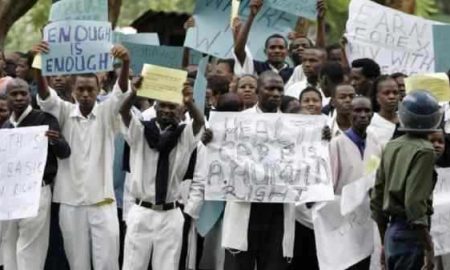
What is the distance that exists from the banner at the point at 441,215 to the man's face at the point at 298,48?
3.19 meters

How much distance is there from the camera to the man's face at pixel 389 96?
46.2 ft

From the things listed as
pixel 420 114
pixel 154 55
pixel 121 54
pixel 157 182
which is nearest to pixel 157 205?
pixel 157 182

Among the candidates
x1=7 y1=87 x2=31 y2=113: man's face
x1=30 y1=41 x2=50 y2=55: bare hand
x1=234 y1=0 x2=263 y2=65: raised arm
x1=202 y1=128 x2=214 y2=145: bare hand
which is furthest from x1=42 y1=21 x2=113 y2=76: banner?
x1=234 y1=0 x2=263 y2=65: raised arm

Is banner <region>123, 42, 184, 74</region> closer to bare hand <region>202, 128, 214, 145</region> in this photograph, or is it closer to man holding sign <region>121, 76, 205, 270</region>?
man holding sign <region>121, 76, 205, 270</region>

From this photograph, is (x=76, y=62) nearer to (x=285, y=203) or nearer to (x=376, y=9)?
(x=285, y=203)

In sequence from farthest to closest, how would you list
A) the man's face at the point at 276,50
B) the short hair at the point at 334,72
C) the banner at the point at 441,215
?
1. the man's face at the point at 276,50
2. the short hair at the point at 334,72
3. the banner at the point at 441,215

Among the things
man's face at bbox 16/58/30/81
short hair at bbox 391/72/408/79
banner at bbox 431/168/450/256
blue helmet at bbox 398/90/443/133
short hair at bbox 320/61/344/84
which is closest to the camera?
blue helmet at bbox 398/90/443/133

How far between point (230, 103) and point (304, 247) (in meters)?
1.37

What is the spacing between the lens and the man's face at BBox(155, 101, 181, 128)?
14.4 m

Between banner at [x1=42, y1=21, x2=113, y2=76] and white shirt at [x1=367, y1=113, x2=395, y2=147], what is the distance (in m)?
2.23

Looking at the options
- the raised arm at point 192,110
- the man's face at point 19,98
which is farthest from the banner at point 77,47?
the raised arm at point 192,110

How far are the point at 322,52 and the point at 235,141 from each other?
88.0 inches

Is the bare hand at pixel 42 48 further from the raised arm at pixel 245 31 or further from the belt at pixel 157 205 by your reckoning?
the raised arm at pixel 245 31

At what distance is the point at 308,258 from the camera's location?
14656 millimetres
